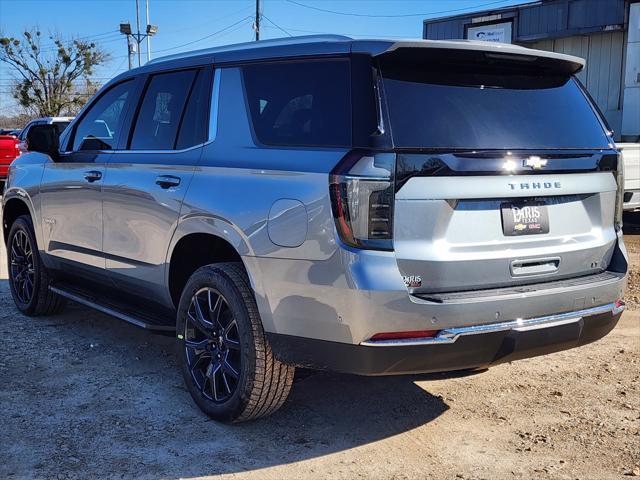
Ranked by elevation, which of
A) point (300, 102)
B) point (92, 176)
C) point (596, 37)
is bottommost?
point (92, 176)

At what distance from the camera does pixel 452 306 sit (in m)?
3.04

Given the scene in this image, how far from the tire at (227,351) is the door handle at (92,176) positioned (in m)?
1.31

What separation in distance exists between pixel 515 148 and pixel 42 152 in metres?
3.77

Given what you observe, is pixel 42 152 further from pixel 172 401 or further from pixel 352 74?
pixel 352 74

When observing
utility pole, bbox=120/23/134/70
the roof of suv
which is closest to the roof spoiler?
the roof of suv

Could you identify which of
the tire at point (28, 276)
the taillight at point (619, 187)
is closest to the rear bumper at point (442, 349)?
the taillight at point (619, 187)

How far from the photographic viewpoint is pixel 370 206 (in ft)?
9.89

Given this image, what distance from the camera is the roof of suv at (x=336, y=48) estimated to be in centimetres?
317

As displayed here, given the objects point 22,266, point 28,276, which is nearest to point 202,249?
point 28,276

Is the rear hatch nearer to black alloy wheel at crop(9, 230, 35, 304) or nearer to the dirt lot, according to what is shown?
the dirt lot

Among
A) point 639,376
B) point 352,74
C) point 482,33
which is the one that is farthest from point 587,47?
point 352,74

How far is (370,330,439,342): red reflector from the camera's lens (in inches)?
120

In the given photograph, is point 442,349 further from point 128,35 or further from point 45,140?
point 128,35

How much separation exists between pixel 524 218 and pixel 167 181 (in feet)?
6.56
